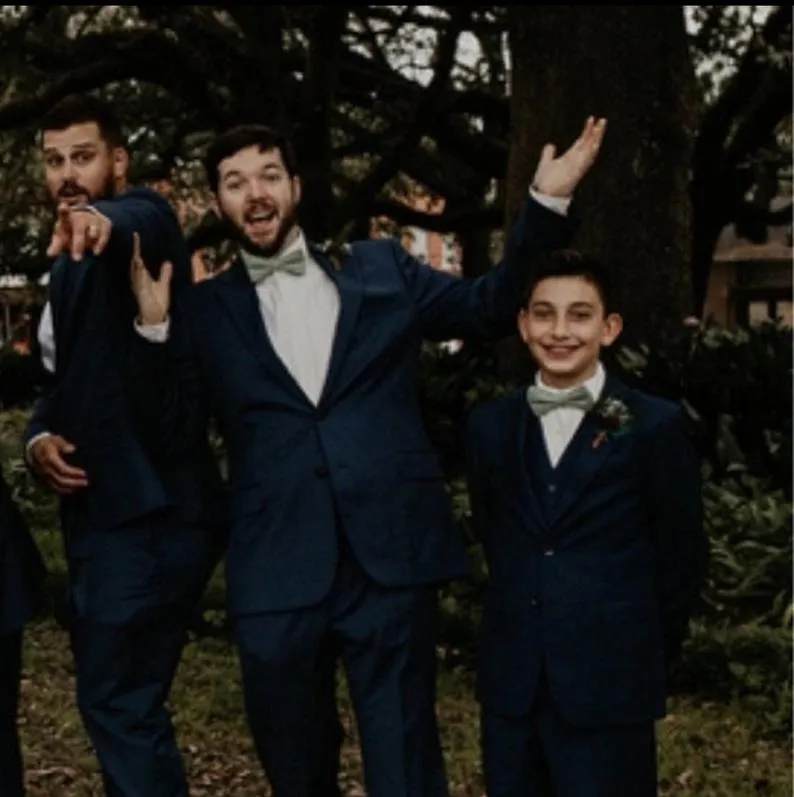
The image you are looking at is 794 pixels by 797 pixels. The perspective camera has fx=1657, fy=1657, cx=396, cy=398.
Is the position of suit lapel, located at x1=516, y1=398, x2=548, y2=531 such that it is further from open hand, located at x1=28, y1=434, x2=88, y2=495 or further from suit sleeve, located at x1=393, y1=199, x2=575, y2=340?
open hand, located at x1=28, y1=434, x2=88, y2=495

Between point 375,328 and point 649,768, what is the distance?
1.29 m

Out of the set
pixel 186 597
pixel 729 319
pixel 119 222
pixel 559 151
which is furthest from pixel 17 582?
pixel 729 319

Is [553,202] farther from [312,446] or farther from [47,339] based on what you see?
[47,339]

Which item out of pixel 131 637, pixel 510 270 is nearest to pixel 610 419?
pixel 510 270

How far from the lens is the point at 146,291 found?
4070mm

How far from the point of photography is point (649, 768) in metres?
4.05

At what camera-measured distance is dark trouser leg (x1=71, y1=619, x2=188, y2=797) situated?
4.22 metres

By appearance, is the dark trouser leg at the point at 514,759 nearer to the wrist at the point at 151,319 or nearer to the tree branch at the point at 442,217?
the wrist at the point at 151,319

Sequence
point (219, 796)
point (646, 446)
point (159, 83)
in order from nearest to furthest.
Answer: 1. point (646, 446)
2. point (219, 796)
3. point (159, 83)

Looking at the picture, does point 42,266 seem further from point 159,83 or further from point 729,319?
point 729,319

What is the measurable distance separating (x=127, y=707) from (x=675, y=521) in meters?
1.47

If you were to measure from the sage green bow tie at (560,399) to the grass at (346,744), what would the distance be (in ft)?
8.00

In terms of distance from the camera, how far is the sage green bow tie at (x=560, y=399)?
3963mm

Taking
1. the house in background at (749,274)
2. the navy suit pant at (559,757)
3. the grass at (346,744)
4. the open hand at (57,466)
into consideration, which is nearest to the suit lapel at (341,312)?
the open hand at (57,466)
